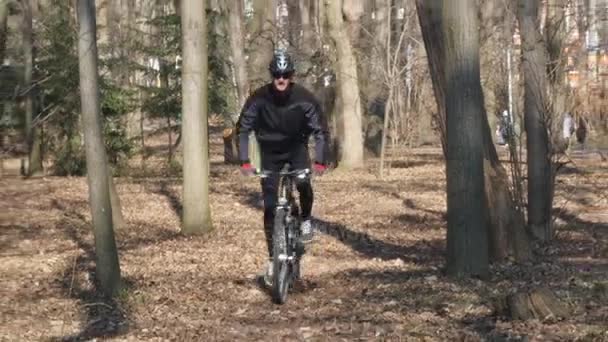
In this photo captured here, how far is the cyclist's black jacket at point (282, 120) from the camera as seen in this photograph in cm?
954

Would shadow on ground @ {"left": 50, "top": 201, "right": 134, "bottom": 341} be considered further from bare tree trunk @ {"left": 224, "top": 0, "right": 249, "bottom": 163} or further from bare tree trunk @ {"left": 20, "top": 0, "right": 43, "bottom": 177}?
bare tree trunk @ {"left": 224, "top": 0, "right": 249, "bottom": 163}

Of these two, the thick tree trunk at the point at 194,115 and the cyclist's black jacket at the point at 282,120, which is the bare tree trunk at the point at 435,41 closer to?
the cyclist's black jacket at the point at 282,120

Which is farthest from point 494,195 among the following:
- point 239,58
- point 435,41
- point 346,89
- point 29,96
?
point 239,58

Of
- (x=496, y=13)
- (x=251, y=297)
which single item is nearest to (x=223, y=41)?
(x=496, y=13)

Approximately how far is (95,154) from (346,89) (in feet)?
59.0

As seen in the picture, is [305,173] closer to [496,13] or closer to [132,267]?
[132,267]

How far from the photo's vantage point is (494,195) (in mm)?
10820

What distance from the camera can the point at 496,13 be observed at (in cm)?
2991

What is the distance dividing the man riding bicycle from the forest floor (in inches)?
38.6

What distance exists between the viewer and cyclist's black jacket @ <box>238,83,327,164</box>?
31.3 ft

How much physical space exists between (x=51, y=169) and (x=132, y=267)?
1587cm

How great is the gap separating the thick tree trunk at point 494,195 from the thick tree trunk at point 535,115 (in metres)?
1.68

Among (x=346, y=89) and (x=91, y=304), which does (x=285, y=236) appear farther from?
(x=346, y=89)

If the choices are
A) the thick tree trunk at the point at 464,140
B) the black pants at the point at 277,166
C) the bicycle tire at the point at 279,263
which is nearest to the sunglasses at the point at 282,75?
the black pants at the point at 277,166
